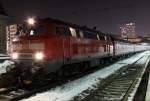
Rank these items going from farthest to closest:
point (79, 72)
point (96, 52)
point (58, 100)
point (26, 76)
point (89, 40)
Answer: point (96, 52) → point (89, 40) → point (79, 72) → point (26, 76) → point (58, 100)

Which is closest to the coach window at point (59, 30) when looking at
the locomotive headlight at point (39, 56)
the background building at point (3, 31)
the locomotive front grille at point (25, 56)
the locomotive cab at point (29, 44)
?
the locomotive cab at point (29, 44)

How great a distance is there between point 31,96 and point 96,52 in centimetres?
1132

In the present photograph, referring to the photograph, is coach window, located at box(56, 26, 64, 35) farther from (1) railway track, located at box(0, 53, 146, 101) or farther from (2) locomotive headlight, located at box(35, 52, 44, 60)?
(1) railway track, located at box(0, 53, 146, 101)

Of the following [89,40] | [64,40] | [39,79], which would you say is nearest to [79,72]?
[89,40]

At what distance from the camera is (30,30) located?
14.2 metres

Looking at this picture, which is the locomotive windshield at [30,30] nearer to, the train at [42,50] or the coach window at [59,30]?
the train at [42,50]

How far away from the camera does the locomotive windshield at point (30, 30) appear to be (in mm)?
13969

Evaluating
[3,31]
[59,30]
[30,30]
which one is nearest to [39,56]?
[30,30]

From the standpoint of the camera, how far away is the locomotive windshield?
45.8 ft

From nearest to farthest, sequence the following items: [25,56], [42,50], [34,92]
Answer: [34,92] < [42,50] < [25,56]

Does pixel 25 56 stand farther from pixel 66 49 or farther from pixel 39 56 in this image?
pixel 66 49

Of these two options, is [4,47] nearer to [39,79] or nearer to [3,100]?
[39,79]

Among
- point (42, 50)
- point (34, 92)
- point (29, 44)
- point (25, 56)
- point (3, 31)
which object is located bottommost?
point (34, 92)

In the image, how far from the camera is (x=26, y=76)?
13.2 metres
